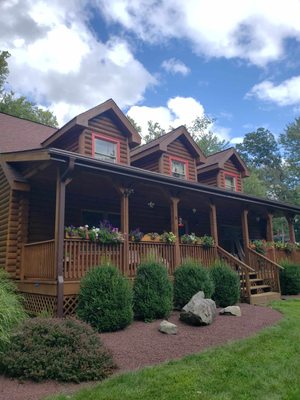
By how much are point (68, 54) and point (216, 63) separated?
7692mm

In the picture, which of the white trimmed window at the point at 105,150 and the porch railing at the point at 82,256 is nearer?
the porch railing at the point at 82,256

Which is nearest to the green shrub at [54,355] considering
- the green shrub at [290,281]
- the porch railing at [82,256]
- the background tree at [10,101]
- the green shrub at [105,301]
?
the green shrub at [105,301]

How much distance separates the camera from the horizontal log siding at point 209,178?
59.6 feet

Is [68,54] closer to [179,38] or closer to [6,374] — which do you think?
[179,38]

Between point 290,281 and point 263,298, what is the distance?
2589 mm

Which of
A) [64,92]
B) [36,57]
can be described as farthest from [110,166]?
[64,92]

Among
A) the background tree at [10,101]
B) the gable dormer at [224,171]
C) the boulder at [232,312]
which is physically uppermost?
the background tree at [10,101]

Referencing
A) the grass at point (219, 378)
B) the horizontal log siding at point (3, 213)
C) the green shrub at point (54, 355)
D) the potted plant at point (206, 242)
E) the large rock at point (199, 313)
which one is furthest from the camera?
the potted plant at point (206, 242)

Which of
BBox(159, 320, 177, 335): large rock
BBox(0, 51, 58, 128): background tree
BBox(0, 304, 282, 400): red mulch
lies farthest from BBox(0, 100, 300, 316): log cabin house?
BBox(0, 51, 58, 128): background tree

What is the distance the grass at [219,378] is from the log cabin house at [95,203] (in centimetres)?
342

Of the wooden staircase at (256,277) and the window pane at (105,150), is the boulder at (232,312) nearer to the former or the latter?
the wooden staircase at (256,277)

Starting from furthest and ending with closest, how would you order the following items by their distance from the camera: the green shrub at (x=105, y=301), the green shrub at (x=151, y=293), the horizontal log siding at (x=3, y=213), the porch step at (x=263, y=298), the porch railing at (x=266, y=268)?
the porch railing at (x=266, y=268), the porch step at (x=263, y=298), the horizontal log siding at (x=3, y=213), the green shrub at (x=151, y=293), the green shrub at (x=105, y=301)

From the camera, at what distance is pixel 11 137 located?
13.6 meters

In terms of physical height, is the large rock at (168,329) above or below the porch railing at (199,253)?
below
